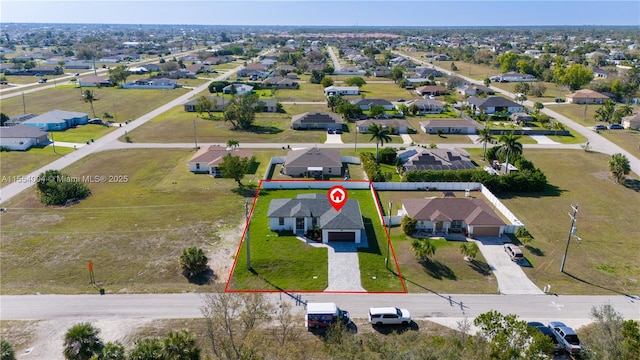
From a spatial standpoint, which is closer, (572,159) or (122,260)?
(122,260)

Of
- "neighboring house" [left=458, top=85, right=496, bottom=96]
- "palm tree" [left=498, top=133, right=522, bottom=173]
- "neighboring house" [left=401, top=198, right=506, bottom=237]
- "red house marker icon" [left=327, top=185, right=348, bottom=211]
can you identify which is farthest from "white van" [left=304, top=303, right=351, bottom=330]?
"neighboring house" [left=458, top=85, right=496, bottom=96]

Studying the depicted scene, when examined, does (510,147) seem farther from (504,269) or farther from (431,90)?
(431,90)

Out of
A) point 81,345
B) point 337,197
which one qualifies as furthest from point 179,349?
point 337,197

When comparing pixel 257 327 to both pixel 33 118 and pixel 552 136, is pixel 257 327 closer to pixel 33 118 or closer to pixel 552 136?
pixel 552 136

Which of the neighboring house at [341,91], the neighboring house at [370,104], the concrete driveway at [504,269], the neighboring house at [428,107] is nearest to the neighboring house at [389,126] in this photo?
the neighboring house at [370,104]

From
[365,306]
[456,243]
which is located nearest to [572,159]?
[456,243]

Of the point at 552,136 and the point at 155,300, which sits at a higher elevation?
the point at 552,136
